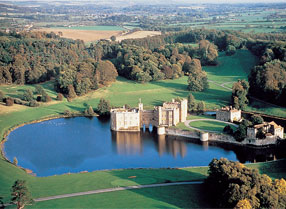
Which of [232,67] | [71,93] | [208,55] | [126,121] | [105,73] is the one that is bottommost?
[126,121]

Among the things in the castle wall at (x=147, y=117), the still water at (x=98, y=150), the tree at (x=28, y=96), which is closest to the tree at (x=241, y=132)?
the still water at (x=98, y=150)

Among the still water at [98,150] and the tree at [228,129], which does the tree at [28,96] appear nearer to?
the still water at [98,150]

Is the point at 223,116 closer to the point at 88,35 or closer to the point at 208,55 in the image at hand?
the point at 208,55

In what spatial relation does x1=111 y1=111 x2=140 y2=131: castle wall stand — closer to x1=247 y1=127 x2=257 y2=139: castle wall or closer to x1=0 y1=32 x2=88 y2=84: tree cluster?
x1=247 y1=127 x2=257 y2=139: castle wall

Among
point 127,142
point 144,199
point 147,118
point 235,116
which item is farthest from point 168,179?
point 235,116

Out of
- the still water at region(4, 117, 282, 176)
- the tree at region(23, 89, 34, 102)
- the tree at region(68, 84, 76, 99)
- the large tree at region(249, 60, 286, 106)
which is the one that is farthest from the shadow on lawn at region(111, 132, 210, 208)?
the tree at region(23, 89, 34, 102)

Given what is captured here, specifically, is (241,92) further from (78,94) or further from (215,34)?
(215,34)

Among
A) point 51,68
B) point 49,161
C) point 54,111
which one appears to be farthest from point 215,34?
point 49,161

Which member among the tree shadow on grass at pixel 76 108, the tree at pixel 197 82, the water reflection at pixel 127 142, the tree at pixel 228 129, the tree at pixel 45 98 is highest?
the tree at pixel 197 82
